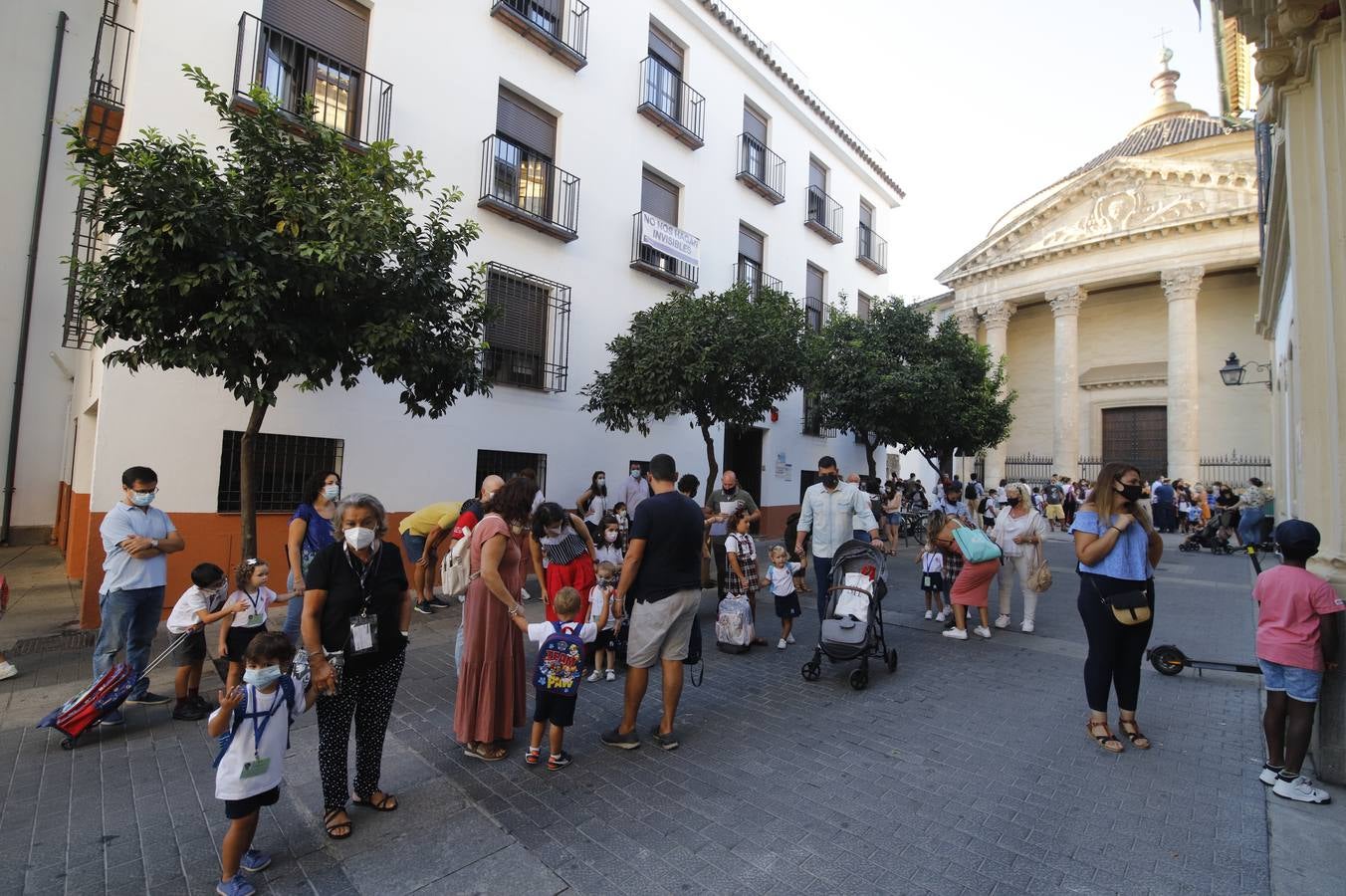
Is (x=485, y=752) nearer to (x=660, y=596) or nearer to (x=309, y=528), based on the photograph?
(x=660, y=596)

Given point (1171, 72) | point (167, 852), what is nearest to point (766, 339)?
point (167, 852)

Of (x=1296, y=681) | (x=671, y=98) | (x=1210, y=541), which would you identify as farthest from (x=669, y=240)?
(x=1210, y=541)

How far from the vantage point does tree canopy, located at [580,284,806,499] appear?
9844mm

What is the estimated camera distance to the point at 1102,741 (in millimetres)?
4191

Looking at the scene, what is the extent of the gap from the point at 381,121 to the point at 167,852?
358 inches

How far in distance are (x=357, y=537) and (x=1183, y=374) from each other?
30414 mm

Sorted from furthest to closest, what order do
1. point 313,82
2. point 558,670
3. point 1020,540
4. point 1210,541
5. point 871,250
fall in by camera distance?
point 871,250 → point 1210,541 → point 313,82 → point 1020,540 → point 558,670

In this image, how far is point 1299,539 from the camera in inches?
139

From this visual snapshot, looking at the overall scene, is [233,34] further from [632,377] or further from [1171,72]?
[1171,72]

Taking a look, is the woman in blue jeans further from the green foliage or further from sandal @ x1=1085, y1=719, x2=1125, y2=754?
sandal @ x1=1085, y1=719, x2=1125, y2=754

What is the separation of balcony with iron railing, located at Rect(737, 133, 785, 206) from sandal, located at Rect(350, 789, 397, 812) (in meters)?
14.7

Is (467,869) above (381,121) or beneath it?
beneath

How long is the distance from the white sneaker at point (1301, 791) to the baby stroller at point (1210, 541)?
16.2m

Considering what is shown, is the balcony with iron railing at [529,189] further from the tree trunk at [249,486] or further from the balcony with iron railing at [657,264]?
the tree trunk at [249,486]
